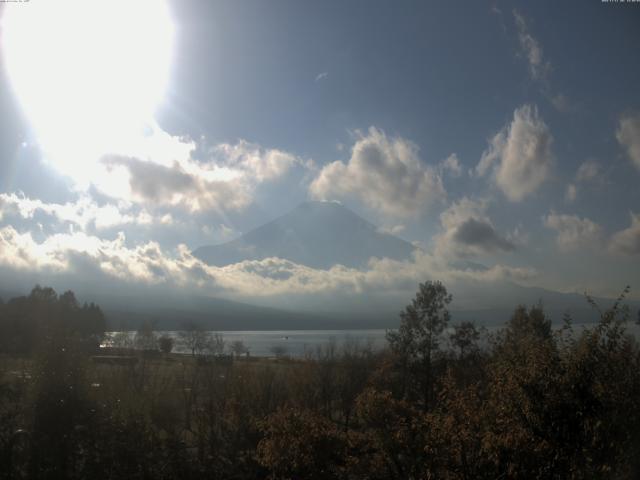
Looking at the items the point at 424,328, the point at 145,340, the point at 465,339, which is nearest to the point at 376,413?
the point at 424,328

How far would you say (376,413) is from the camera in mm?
12516

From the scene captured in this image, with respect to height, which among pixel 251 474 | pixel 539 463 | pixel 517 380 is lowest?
pixel 251 474

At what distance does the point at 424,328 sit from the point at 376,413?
70.2ft

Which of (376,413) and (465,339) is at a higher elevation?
(465,339)

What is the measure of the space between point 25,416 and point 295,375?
19.7m

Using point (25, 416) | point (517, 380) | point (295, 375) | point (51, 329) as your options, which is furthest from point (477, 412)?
point (295, 375)

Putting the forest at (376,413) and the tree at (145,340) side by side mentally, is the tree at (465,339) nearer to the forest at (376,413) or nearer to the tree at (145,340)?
the forest at (376,413)

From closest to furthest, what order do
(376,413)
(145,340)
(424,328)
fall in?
(376,413), (424,328), (145,340)

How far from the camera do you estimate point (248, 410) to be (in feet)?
78.7

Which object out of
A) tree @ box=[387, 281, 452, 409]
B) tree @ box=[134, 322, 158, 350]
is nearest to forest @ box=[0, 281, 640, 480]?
tree @ box=[387, 281, 452, 409]

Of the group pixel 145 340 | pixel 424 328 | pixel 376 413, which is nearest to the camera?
pixel 376 413

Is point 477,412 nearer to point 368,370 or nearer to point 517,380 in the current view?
point 517,380

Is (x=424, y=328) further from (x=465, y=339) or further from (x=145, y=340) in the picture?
(x=145, y=340)

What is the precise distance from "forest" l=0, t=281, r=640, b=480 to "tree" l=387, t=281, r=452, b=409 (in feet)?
0.26
